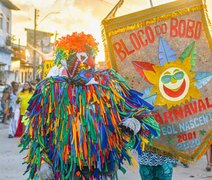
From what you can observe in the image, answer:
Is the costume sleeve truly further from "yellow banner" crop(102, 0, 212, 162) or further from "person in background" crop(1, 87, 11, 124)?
"person in background" crop(1, 87, 11, 124)

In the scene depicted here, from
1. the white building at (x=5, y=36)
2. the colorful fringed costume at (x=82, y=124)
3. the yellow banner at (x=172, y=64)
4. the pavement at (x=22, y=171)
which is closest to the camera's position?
the colorful fringed costume at (x=82, y=124)

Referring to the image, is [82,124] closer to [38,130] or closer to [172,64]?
[38,130]

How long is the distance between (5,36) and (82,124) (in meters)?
30.4

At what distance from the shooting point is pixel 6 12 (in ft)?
107

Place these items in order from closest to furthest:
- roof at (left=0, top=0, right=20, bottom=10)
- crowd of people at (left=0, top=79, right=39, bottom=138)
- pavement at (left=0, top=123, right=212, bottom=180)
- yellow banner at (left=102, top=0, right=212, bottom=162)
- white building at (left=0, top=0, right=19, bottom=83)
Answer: yellow banner at (left=102, top=0, right=212, bottom=162), pavement at (left=0, top=123, right=212, bottom=180), crowd of people at (left=0, top=79, right=39, bottom=138), roof at (left=0, top=0, right=20, bottom=10), white building at (left=0, top=0, right=19, bottom=83)

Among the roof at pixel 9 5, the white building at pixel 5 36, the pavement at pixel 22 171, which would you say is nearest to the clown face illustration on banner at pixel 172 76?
the pavement at pixel 22 171

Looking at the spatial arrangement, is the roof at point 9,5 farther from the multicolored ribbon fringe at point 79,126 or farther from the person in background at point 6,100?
the multicolored ribbon fringe at point 79,126

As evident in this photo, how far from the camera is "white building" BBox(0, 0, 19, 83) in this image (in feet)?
102

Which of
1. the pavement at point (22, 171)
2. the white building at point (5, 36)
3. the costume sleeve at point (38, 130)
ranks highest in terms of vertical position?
the white building at point (5, 36)

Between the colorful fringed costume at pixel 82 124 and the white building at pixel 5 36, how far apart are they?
27532 millimetres

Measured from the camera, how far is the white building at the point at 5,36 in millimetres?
31025

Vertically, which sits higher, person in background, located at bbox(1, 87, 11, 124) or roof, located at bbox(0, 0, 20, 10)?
roof, located at bbox(0, 0, 20, 10)

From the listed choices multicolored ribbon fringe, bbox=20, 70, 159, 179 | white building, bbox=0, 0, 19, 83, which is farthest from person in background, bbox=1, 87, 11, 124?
white building, bbox=0, 0, 19, 83

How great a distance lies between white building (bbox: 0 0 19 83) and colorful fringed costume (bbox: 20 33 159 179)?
27.5 metres
